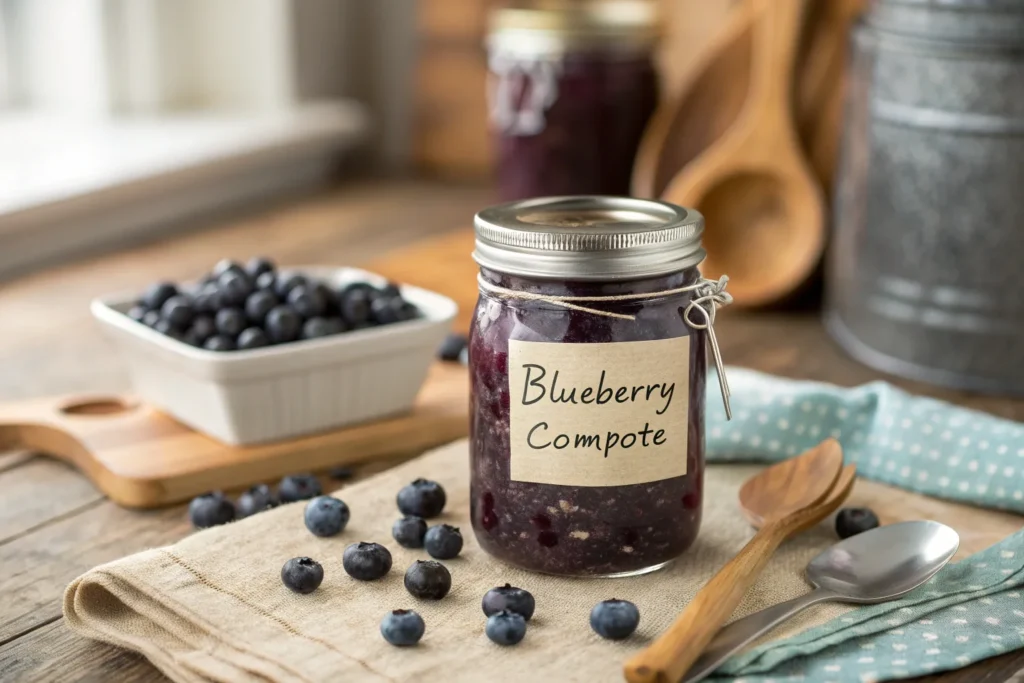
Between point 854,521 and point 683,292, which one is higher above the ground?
point 683,292

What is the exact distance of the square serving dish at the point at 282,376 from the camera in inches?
41.1

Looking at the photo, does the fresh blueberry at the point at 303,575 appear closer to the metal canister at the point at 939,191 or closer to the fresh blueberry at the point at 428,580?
the fresh blueberry at the point at 428,580

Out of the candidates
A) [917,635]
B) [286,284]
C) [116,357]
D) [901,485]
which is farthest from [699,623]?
[116,357]

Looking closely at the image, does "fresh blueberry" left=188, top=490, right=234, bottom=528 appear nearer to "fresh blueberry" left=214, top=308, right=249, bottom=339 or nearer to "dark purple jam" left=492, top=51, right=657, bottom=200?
"fresh blueberry" left=214, top=308, right=249, bottom=339

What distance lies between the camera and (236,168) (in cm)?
201

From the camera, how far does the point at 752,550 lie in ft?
2.66

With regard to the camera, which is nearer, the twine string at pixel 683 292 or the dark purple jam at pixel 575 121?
the twine string at pixel 683 292

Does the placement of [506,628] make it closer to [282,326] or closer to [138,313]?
[282,326]

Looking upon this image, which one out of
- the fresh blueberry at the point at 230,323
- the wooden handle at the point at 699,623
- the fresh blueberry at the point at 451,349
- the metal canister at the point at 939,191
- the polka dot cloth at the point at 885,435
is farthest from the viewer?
the fresh blueberry at the point at 451,349

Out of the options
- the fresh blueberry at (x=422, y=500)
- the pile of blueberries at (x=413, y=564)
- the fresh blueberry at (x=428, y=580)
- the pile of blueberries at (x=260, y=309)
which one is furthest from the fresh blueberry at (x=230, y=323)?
the fresh blueberry at (x=428, y=580)

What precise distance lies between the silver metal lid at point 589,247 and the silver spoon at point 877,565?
229 millimetres

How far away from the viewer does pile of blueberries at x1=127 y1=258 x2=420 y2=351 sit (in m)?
1.09

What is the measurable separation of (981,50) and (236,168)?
1225 millimetres

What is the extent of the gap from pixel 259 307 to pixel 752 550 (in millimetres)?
524
